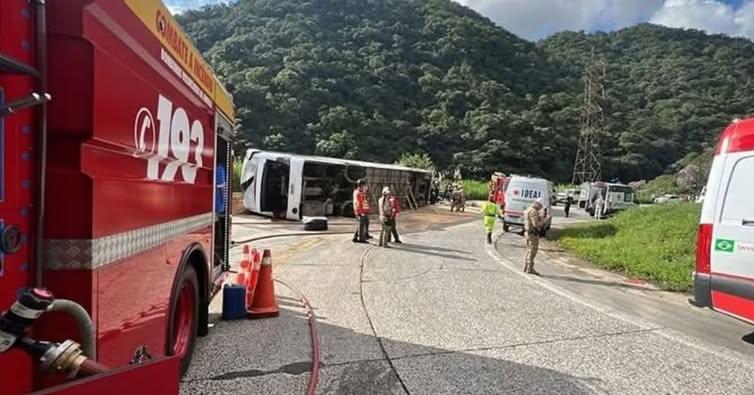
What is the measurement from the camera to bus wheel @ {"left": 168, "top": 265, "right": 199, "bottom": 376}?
4.31 meters

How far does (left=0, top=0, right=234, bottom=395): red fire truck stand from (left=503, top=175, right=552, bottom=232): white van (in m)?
18.9

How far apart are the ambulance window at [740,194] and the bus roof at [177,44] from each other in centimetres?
580

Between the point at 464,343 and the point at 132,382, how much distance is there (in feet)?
14.4

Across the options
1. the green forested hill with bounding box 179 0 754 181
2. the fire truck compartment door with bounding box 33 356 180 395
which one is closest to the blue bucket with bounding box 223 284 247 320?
the fire truck compartment door with bounding box 33 356 180 395

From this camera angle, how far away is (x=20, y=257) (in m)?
1.99

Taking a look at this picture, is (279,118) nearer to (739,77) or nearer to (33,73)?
(33,73)

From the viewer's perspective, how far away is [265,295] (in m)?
6.52

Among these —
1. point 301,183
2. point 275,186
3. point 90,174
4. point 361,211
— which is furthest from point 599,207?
point 90,174

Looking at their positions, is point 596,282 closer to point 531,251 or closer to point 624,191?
point 531,251

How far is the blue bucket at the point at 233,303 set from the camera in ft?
20.5

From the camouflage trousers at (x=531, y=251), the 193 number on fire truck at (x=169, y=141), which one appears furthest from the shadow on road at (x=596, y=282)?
the 193 number on fire truck at (x=169, y=141)

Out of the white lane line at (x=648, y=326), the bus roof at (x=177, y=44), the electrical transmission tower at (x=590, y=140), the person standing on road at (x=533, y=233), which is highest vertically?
the electrical transmission tower at (x=590, y=140)

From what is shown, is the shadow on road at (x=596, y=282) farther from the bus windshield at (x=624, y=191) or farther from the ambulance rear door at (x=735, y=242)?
the bus windshield at (x=624, y=191)

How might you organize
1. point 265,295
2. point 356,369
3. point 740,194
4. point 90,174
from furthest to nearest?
point 265,295 < point 740,194 < point 356,369 < point 90,174
